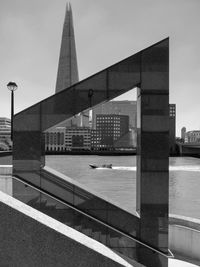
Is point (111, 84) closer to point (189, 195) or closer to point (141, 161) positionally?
point (141, 161)

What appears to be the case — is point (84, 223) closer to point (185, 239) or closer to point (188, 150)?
point (185, 239)

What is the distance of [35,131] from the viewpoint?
23.5ft

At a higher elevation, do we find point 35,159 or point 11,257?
point 35,159

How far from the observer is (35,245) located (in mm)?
3986

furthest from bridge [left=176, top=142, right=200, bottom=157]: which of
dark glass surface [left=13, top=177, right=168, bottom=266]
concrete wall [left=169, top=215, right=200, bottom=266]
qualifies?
dark glass surface [left=13, top=177, right=168, bottom=266]

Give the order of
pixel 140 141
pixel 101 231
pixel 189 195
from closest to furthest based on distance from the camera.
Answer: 1. pixel 101 231
2. pixel 140 141
3. pixel 189 195

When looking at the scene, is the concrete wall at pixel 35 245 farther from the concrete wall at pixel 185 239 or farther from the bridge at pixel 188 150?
the bridge at pixel 188 150

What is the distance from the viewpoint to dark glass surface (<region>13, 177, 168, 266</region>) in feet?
22.6

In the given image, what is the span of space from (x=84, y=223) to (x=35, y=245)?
3171mm

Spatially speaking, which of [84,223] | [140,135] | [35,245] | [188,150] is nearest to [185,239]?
[84,223]

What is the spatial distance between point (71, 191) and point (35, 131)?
1.92m

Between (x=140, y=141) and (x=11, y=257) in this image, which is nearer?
(x=11, y=257)

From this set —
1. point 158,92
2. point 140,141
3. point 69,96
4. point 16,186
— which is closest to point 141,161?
point 140,141

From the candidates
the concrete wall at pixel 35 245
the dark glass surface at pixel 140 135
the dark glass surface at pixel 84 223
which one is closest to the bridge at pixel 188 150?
the dark glass surface at pixel 140 135
